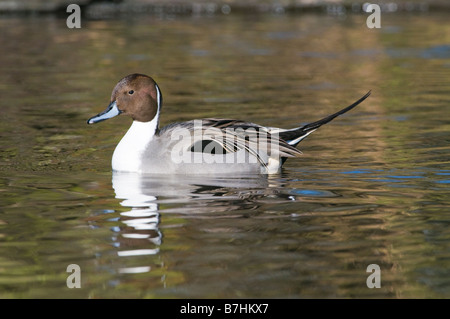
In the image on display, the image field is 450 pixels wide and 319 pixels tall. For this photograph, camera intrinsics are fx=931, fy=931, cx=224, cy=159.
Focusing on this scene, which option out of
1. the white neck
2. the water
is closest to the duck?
the white neck

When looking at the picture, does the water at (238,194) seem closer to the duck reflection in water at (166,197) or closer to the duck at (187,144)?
the duck reflection in water at (166,197)

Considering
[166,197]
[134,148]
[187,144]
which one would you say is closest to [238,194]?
[166,197]

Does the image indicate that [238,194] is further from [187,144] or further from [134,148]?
[134,148]

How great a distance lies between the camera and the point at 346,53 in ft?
57.4

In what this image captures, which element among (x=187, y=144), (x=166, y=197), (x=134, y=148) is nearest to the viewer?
(x=166, y=197)

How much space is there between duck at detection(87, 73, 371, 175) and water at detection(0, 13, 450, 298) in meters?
0.13

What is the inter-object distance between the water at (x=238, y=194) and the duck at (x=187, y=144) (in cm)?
13

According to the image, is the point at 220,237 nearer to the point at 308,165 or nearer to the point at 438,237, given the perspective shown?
the point at 438,237

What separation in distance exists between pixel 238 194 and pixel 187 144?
0.78 metres

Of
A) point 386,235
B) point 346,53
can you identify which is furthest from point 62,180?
point 346,53

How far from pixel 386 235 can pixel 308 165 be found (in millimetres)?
2464

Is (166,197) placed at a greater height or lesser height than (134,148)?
lesser

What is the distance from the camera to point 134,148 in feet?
25.9

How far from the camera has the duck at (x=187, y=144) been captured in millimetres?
7707
